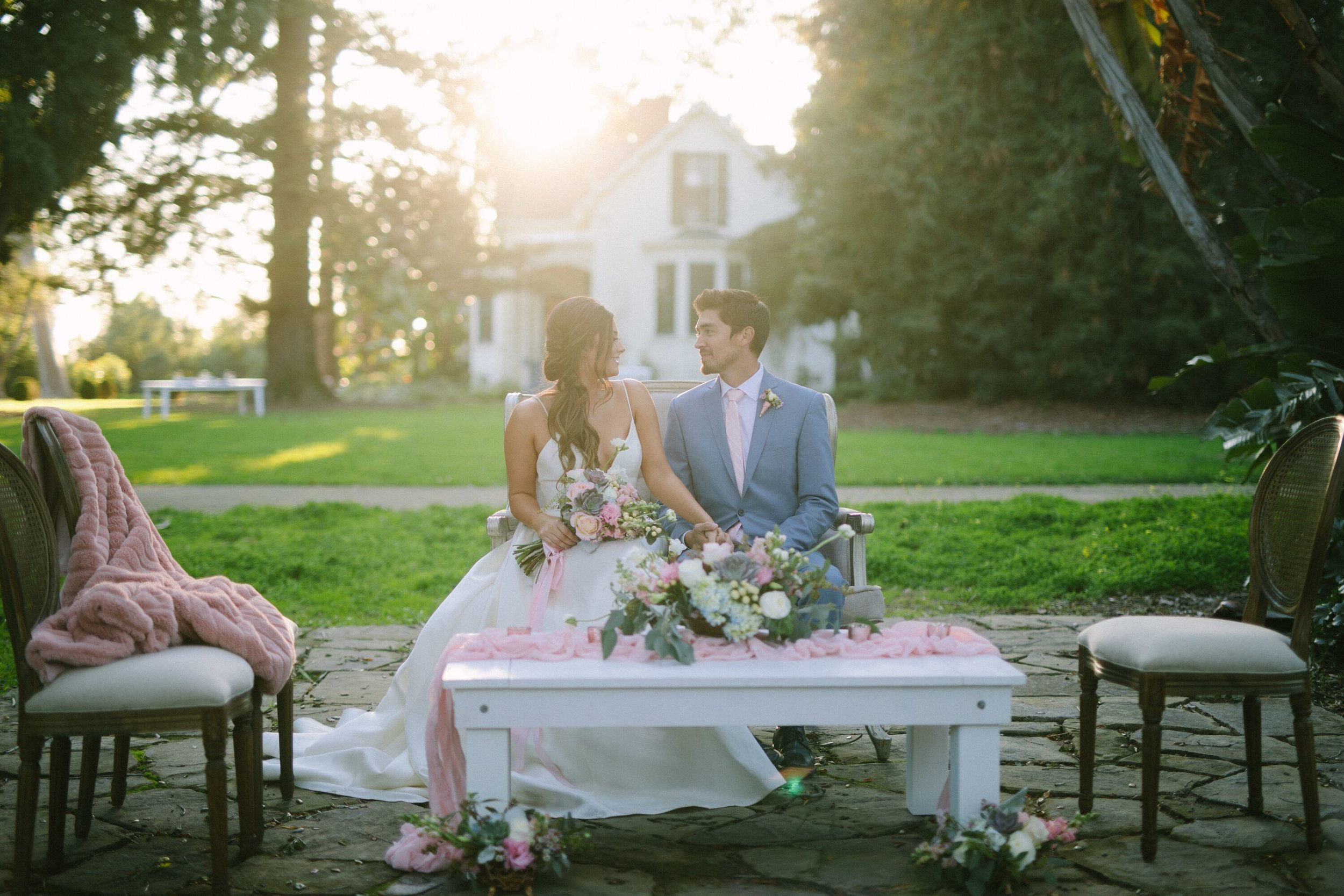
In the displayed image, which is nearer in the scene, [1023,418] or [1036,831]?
[1036,831]

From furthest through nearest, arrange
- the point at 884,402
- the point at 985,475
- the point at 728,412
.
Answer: the point at 884,402
the point at 985,475
the point at 728,412

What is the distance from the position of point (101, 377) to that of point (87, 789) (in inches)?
1474

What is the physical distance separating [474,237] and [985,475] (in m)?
15.2

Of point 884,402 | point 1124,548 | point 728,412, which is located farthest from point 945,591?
point 884,402

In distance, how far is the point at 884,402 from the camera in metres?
22.1

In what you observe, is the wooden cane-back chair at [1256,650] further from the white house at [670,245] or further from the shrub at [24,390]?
the shrub at [24,390]

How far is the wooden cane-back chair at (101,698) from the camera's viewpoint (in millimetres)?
3100

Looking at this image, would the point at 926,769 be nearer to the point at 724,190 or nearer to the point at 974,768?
the point at 974,768

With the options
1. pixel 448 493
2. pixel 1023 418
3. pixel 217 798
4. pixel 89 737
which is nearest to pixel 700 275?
pixel 1023 418

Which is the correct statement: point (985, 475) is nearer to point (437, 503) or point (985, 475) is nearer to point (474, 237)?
point (437, 503)

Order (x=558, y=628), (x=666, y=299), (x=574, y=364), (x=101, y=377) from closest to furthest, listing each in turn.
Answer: (x=558, y=628)
(x=574, y=364)
(x=666, y=299)
(x=101, y=377)

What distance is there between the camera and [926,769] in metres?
3.85

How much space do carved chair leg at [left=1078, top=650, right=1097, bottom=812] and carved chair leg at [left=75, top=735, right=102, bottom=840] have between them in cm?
327

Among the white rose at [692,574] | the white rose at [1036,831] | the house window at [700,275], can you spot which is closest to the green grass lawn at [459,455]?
the white rose at [1036,831]
